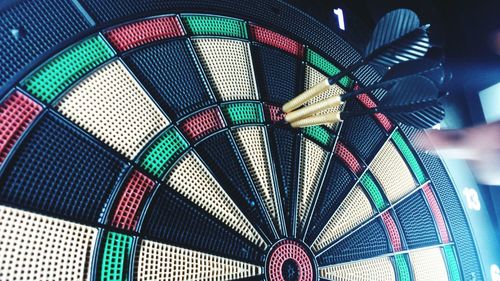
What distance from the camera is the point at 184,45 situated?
3.98 meters

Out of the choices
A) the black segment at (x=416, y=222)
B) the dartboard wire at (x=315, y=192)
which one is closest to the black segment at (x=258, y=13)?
the dartboard wire at (x=315, y=192)

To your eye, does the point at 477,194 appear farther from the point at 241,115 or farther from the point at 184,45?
the point at 184,45

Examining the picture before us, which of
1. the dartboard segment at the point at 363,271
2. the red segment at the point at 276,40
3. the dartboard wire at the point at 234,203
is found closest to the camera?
the dartboard wire at the point at 234,203

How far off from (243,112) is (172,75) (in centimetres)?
82

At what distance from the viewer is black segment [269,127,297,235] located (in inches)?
166

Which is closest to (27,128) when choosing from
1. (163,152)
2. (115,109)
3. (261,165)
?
(115,109)

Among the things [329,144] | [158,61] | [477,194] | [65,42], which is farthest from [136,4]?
[477,194]

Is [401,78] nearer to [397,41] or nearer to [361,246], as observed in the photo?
[397,41]

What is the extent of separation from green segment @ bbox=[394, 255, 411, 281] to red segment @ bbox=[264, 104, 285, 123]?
82.6 inches

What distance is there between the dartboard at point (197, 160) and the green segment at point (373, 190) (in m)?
0.03

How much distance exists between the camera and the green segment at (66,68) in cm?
312

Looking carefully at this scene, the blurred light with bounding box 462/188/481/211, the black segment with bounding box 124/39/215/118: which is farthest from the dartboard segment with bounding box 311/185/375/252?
the blurred light with bounding box 462/188/481/211

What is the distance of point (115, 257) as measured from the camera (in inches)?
123

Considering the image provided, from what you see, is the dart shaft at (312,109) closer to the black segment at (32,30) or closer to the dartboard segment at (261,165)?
the dartboard segment at (261,165)
